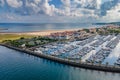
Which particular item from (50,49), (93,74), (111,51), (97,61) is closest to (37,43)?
(50,49)

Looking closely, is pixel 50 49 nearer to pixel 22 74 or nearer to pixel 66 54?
pixel 66 54

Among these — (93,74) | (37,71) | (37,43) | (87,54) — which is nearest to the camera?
(93,74)

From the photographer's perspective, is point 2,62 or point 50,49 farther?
point 50,49

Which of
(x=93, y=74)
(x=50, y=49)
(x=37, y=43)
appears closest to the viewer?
(x=93, y=74)

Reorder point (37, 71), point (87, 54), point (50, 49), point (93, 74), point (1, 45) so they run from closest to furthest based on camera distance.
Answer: point (93, 74), point (37, 71), point (87, 54), point (50, 49), point (1, 45)

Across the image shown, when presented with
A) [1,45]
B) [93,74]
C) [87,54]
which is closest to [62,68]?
[93,74]

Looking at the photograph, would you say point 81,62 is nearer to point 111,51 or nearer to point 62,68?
point 62,68
